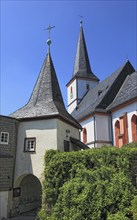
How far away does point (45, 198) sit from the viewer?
40.5 ft

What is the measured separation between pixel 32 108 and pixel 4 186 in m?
5.52

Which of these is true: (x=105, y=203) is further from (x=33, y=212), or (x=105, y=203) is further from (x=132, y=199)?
(x=33, y=212)

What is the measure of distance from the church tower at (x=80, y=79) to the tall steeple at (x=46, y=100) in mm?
21208

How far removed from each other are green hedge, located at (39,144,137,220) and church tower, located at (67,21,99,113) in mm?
27829

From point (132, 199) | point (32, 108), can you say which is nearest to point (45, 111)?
point (32, 108)

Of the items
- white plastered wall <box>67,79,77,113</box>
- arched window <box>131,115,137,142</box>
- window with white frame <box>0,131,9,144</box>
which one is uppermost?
white plastered wall <box>67,79,77,113</box>

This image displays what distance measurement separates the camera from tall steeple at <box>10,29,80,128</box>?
15539mm

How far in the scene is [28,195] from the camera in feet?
52.9

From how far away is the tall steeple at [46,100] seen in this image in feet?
51.0

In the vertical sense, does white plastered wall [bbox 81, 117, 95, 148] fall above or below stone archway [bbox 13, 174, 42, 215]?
above

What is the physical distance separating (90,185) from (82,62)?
3538 cm

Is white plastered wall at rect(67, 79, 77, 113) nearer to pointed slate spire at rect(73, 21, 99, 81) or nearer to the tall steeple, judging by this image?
pointed slate spire at rect(73, 21, 99, 81)

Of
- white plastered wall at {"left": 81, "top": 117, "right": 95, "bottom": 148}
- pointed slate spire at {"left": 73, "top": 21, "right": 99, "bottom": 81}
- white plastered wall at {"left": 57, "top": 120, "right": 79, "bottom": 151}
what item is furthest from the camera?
pointed slate spire at {"left": 73, "top": 21, "right": 99, "bottom": 81}

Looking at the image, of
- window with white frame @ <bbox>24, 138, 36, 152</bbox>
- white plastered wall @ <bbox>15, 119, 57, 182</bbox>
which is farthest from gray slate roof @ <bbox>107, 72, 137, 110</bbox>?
window with white frame @ <bbox>24, 138, 36, 152</bbox>
